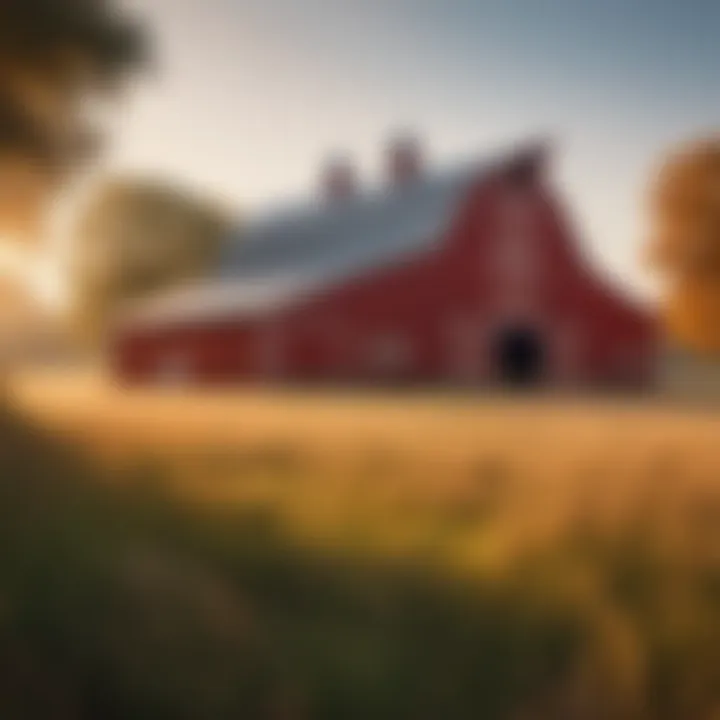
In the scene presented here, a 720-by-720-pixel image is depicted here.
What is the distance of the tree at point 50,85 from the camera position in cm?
104

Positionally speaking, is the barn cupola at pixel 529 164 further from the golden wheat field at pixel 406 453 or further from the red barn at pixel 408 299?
the golden wheat field at pixel 406 453

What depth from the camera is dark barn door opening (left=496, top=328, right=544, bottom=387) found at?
947mm

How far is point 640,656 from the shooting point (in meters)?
0.91

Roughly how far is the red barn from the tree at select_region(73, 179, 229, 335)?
0.09ft

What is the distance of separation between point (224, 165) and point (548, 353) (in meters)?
0.42

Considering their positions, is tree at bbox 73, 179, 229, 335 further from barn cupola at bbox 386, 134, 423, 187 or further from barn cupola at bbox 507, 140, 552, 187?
barn cupola at bbox 507, 140, 552, 187

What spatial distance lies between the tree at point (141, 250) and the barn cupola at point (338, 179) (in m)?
0.12

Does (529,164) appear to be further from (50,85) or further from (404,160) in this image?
(50,85)

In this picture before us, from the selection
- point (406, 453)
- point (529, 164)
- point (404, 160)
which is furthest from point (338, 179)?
point (406, 453)

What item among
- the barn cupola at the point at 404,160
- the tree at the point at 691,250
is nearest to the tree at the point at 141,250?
the barn cupola at the point at 404,160

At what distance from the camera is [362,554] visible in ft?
3.12

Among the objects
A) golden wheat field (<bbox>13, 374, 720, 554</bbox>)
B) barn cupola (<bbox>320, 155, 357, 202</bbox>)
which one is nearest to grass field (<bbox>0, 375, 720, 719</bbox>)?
golden wheat field (<bbox>13, 374, 720, 554</bbox>)

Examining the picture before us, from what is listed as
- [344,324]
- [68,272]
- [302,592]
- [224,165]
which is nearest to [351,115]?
[224,165]

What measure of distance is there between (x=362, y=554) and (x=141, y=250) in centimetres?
40
